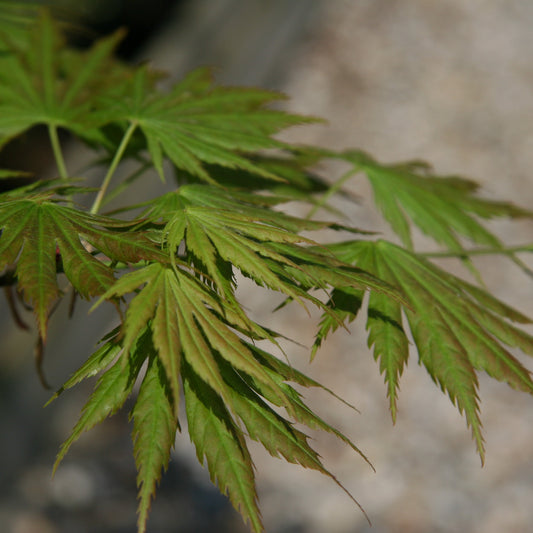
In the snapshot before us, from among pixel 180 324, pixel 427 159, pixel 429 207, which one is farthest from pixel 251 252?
pixel 427 159

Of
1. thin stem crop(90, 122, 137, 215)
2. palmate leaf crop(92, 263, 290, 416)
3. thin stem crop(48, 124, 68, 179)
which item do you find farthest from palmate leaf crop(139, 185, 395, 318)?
thin stem crop(48, 124, 68, 179)

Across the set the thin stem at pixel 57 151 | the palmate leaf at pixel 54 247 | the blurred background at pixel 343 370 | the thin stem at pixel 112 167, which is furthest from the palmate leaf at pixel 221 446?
the blurred background at pixel 343 370

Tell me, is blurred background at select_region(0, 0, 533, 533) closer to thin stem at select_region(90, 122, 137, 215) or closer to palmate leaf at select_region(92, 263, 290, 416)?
thin stem at select_region(90, 122, 137, 215)

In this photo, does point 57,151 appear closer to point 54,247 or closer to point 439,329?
point 54,247

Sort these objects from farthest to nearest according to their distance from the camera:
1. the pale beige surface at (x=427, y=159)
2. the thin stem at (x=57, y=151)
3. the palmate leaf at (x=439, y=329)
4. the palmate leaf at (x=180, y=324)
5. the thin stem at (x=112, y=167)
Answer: the pale beige surface at (x=427, y=159) → the thin stem at (x=57, y=151) → the thin stem at (x=112, y=167) → the palmate leaf at (x=439, y=329) → the palmate leaf at (x=180, y=324)

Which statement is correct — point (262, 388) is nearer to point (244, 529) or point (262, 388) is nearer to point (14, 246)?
point (14, 246)

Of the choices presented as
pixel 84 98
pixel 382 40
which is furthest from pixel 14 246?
pixel 382 40

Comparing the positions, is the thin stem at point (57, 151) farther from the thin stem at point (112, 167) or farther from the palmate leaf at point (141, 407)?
the palmate leaf at point (141, 407)
